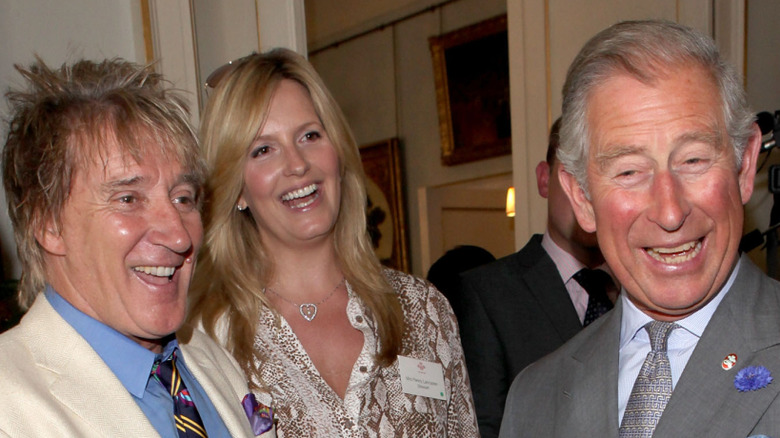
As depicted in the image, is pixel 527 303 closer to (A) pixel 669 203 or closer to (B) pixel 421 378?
(B) pixel 421 378

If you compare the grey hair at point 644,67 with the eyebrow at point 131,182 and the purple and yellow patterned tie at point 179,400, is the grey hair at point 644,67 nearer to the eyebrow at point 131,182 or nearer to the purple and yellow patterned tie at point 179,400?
the eyebrow at point 131,182

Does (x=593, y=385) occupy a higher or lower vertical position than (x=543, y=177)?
lower

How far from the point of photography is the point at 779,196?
12.6ft

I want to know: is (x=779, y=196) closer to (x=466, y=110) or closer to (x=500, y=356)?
(x=500, y=356)

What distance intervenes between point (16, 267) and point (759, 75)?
3.83 meters

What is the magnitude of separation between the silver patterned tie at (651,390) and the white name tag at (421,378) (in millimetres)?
856

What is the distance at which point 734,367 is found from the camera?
66.7 inches

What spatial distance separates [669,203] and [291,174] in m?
1.26

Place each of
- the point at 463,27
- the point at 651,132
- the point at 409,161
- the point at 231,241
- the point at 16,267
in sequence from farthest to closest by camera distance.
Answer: the point at 409,161
the point at 463,27
the point at 16,267
the point at 231,241
the point at 651,132

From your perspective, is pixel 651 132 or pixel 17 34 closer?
pixel 651 132

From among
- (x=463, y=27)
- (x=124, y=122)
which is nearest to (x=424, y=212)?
(x=463, y=27)

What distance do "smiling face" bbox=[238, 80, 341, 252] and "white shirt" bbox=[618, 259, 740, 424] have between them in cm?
104

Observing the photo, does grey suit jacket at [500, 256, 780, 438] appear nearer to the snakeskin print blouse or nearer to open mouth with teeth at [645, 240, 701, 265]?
open mouth with teeth at [645, 240, 701, 265]

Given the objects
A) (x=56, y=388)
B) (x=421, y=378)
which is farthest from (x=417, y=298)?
(x=56, y=388)
